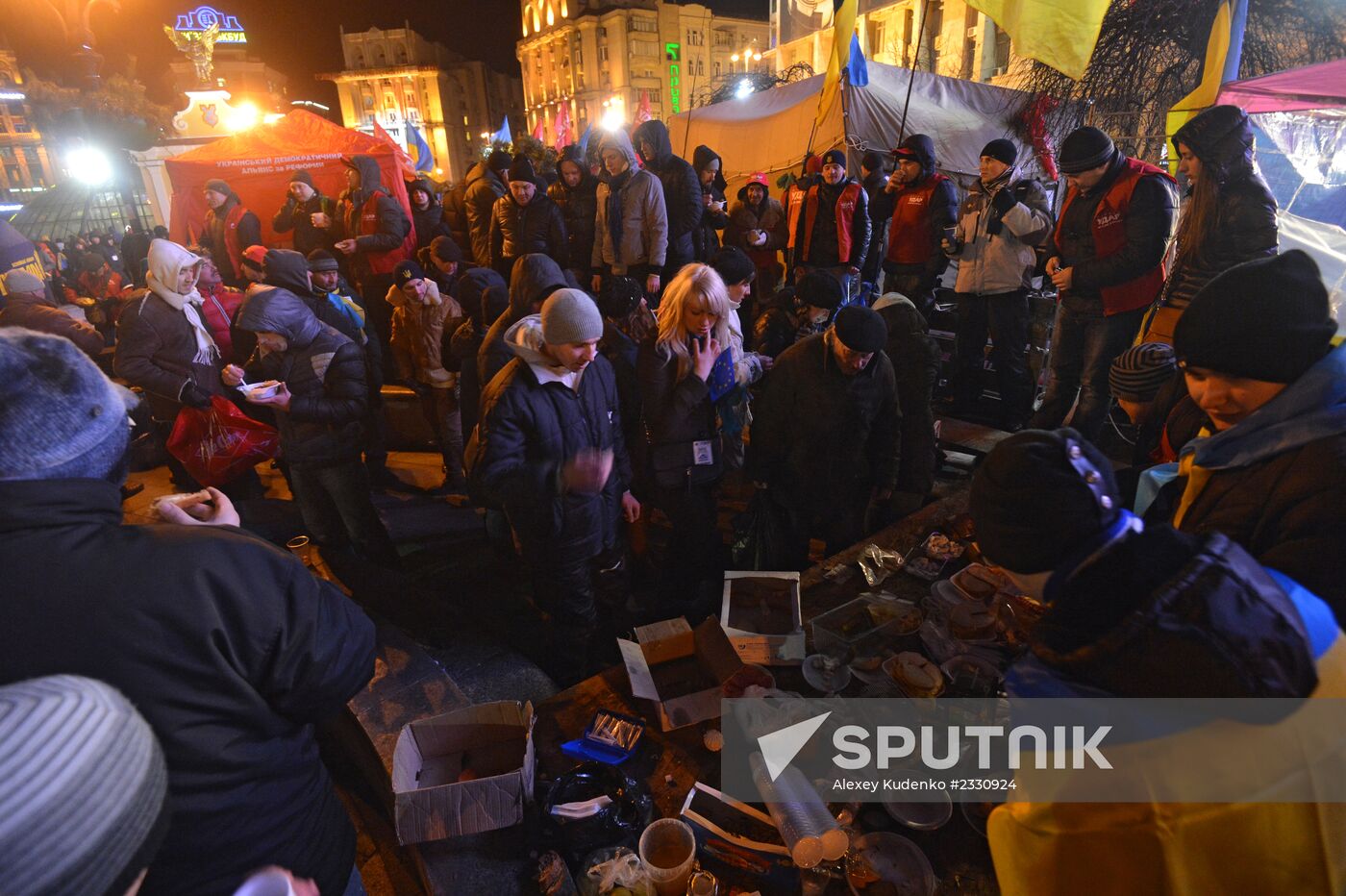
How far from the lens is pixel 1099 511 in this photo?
1.27 metres

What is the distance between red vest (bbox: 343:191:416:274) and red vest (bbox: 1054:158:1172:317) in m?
7.51

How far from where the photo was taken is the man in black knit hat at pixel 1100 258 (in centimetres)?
436

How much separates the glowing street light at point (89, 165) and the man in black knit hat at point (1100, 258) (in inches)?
2017

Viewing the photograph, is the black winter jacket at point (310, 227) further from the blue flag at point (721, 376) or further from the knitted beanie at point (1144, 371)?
the knitted beanie at point (1144, 371)

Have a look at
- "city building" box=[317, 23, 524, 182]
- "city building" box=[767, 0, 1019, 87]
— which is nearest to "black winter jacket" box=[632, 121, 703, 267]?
"city building" box=[767, 0, 1019, 87]

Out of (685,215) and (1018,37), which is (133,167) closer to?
(685,215)

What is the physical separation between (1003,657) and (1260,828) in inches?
63.4

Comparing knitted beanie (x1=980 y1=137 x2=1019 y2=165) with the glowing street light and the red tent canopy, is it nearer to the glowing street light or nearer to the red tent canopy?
the red tent canopy

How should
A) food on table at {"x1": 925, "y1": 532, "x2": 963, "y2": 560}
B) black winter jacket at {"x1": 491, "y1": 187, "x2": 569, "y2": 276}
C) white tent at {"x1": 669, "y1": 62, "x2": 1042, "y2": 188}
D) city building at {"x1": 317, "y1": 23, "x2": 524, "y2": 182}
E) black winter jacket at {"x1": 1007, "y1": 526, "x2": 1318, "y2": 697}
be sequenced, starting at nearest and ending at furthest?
black winter jacket at {"x1": 1007, "y1": 526, "x2": 1318, "y2": 697}
food on table at {"x1": 925, "y1": 532, "x2": 963, "y2": 560}
black winter jacket at {"x1": 491, "y1": 187, "x2": 569, "y2": 276}
white tent at {"x1": 669, "y1": 62, "x2": 1042, "y2": 188}
city building at {"x1": 317, "y1": 23, "x2": 524, "y2": 182}

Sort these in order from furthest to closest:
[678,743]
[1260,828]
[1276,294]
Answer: [678,743], [1276,294], [1260,828]

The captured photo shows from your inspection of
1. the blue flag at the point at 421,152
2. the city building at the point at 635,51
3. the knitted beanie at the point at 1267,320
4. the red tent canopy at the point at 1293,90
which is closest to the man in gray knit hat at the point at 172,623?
the knitted beanie at the point at 1267,320

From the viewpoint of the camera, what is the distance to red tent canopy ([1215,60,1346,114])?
5.27 meters

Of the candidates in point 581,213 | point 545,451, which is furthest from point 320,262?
point 545,451

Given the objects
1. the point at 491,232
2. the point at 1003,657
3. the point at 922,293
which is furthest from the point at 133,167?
the point at 1003,657
